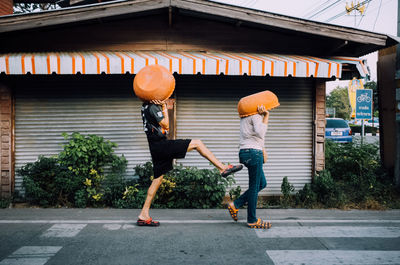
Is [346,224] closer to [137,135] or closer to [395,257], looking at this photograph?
[395,257]

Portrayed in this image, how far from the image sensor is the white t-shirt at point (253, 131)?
14.9ft

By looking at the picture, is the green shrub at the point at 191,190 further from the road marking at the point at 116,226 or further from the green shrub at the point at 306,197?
the green shrub at the point at 306,197

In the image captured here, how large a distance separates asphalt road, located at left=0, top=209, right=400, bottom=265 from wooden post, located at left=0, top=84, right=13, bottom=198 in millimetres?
1065

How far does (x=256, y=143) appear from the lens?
462 cm

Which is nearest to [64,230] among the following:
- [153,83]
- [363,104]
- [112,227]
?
[112,227]

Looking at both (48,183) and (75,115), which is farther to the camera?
(75,115)

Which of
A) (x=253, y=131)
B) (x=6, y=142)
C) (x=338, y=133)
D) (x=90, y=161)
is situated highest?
(x=253, y=131)

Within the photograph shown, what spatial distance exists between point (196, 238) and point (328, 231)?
1952mm

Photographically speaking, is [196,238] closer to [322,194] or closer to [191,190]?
[191,190]

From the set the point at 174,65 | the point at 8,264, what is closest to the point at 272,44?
the point at 174,65

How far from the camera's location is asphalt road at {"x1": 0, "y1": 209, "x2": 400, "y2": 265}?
146 inches

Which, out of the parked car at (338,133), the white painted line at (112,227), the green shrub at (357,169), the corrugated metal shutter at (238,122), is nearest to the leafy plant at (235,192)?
the corrugated metal shutter at (238,122)

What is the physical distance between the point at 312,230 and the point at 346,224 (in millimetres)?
751

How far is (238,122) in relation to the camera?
7219mm
